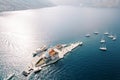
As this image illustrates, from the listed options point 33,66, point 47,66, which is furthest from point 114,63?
point 33,66

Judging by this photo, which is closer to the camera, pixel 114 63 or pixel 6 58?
pixel 114 63

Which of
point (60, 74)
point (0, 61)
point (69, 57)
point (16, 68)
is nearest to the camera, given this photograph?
point (60, 74)

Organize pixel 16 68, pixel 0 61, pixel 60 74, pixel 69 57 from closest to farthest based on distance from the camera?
1. pixel 60 74
2. pixel 16 68
3. pixel 0 61
4. pixel 69 57

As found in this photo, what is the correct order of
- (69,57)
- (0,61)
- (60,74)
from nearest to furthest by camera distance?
(60,74), (0,61), (69,57)

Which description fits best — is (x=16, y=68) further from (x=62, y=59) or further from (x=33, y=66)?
(x=62, y=59)

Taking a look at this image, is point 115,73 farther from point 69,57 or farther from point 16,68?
point 16,68

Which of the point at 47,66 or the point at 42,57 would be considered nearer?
the point at 47,66

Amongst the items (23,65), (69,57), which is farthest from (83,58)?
(23,65)
